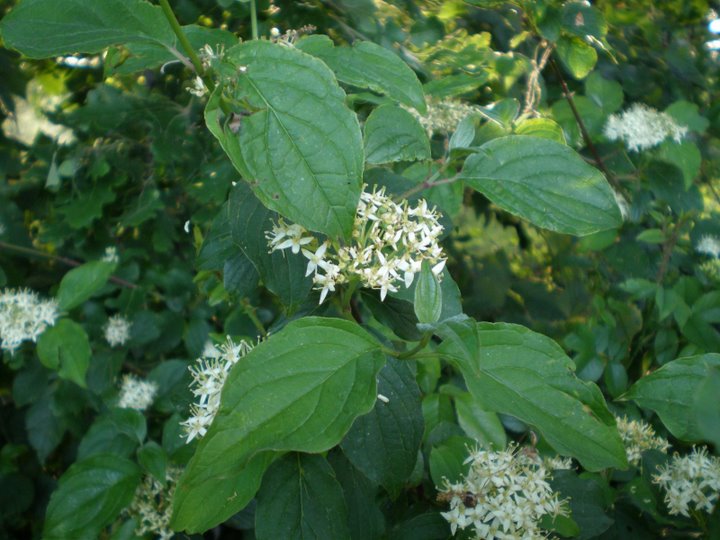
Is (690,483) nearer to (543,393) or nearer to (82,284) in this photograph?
(543,393)

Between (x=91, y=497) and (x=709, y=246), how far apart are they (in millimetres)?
1262

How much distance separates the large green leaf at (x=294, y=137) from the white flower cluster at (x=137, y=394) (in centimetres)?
97

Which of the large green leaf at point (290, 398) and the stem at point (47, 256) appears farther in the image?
the stem at point (47, 256)

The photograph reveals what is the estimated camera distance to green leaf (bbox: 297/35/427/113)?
0.68 meters

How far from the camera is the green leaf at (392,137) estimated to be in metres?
0.71

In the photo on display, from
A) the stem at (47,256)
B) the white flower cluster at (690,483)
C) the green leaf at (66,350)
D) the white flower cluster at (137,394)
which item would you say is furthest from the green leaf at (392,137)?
the stem at (47,256)

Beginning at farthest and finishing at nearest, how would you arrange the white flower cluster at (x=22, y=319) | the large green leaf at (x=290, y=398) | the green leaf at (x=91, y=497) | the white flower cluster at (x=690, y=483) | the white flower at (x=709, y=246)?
the white flower at (x=709, y=246)
the white flower cluster at (x=22, y=319)
the green leaf at (x=91, y=497)
the white flower cluster at (x=690, y=483)
the large green leaf at (x=290, y=398)

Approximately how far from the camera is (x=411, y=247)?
677 millimetres

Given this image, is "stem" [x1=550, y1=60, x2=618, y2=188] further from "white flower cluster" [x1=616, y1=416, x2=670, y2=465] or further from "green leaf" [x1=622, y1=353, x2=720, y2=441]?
"green leaf" [x1=622, y1=353, x2=720, y2=441]

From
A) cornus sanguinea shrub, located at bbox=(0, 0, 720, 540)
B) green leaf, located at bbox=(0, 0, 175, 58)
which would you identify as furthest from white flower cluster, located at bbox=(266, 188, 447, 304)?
green leaf, located at bbox=(0, 0, 175, 58)

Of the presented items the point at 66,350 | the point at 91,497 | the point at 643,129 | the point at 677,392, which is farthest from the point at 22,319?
the point at 643,129

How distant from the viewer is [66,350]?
1241 mm

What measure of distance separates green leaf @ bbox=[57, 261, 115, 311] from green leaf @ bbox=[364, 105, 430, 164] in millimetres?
800

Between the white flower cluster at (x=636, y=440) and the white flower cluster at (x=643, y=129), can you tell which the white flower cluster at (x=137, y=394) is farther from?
the white flower cluster at (x=643, y=129)
